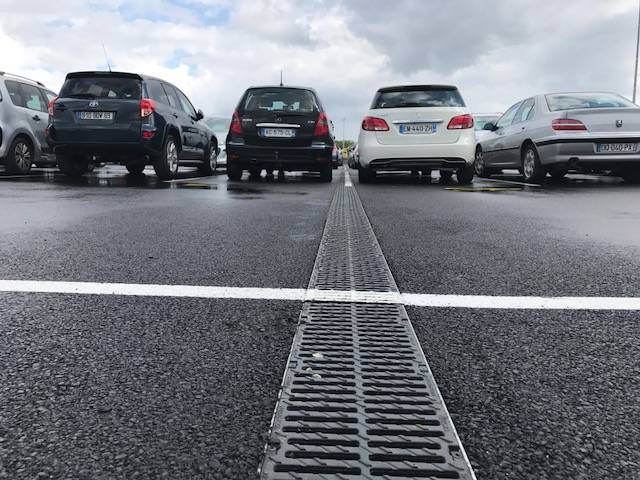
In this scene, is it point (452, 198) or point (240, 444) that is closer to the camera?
point (240, 444)

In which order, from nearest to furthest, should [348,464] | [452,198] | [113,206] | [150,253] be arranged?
[348,464] < [150,253] < [113,206] < [452,198]

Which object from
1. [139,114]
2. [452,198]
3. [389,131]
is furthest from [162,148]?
[452,198]

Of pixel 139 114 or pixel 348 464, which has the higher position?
pixel 139 114

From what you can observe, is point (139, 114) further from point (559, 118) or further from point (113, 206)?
point (559, 118)

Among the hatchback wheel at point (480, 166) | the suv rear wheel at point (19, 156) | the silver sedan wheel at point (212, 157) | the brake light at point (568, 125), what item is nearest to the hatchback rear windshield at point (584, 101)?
the brake light at point (568, 125)

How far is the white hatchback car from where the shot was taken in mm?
9672

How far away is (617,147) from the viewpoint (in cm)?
916

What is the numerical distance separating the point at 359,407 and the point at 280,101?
9.31 metres

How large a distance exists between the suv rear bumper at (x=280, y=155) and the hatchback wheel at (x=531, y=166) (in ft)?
11.8

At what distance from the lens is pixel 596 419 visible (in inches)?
56.5

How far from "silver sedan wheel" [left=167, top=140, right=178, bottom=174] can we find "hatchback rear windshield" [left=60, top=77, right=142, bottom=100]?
3.72 ft

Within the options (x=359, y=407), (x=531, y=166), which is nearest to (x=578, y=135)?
(x=531, y=166)

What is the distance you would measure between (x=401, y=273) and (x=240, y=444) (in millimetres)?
1919

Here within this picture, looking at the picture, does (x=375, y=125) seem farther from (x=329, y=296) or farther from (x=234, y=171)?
(x=329, y=296)
